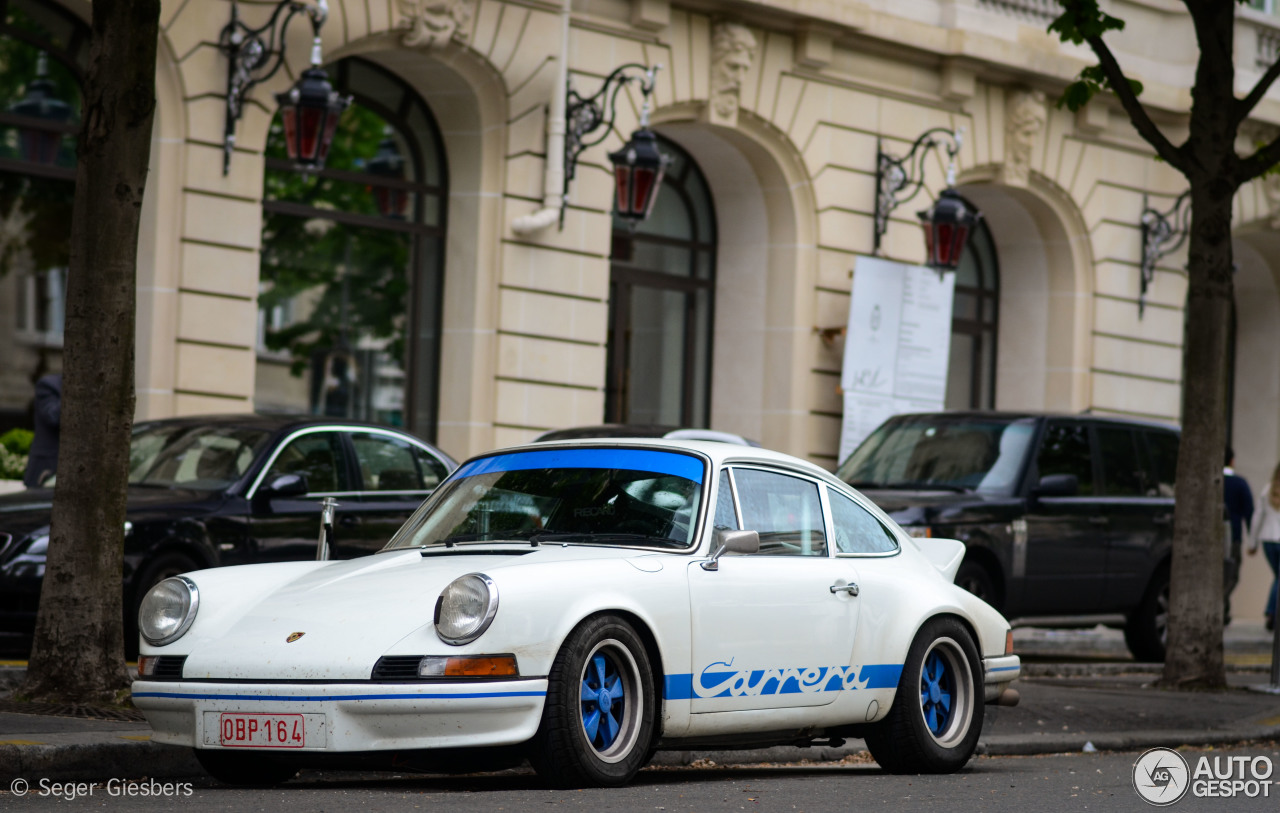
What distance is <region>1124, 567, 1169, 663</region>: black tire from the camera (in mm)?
15641

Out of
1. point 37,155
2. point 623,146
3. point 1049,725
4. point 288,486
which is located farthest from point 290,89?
point 1049,725

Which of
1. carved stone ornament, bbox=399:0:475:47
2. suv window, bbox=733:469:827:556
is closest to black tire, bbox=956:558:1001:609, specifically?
suv window, bbox=733:469:827:556

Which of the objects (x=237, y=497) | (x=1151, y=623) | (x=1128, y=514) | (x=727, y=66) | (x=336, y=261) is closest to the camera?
(x=237, y=497)

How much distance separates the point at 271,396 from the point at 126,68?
901cm

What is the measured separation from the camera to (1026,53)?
22875 millimetres

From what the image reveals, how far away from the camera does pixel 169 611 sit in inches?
284

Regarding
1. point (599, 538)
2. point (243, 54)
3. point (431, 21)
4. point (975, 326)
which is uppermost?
point (431, 21)

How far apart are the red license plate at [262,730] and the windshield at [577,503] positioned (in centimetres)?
124

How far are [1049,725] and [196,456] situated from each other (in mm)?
5397

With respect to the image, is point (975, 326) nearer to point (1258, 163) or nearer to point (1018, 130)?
point (1018, 130)

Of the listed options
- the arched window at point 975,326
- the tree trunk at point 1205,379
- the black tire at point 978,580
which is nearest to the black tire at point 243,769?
the black tire at point 978,580

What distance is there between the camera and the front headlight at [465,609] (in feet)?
21.6

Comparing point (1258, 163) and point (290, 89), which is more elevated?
point (290, 89)

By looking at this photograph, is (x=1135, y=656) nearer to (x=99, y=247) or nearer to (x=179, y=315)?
(x=179, y=315)
